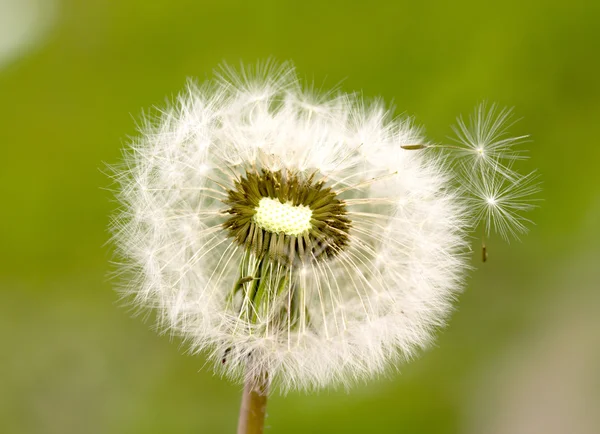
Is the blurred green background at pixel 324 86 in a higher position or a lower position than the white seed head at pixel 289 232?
higher

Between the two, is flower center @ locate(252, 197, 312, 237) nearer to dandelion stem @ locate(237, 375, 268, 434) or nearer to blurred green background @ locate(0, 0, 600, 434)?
dandelion stem @ locate(237, 375, 268, 434)

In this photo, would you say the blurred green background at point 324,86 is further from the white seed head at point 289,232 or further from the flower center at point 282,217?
the flower center at point 282,217

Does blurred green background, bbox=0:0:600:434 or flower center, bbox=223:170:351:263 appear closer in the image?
flower center, bbox=223:170:351:263

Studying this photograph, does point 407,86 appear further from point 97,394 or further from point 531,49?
point 97,394

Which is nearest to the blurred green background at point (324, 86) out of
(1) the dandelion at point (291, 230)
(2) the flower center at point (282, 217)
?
(1) the dandelion at point (291, 230)

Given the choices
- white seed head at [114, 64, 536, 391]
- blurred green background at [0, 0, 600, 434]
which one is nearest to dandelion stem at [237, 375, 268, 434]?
white seed head at [114, 64, 536, 391]

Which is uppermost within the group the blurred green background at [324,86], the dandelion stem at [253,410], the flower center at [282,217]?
the blurred green background at [324,86]
